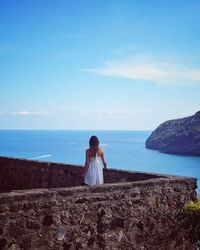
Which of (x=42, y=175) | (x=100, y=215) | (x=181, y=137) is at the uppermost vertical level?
(x=181, y=137)

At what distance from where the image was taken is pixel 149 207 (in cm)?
668

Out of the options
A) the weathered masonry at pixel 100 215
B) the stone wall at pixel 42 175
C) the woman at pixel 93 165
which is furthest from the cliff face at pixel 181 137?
the weathered masonry at pixel 100 215

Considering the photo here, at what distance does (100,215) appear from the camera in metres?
6.08

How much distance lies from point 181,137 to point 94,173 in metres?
135

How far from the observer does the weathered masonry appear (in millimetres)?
5320

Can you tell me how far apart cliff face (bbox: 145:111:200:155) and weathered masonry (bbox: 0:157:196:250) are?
12967cm

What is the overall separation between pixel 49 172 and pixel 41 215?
381cm

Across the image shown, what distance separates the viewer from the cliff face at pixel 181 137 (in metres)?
136

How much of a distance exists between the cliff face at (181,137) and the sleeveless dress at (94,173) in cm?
12945

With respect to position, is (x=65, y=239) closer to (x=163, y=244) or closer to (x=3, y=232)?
(x=3, y=232)

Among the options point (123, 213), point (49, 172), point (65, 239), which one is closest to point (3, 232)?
point (65, 239)

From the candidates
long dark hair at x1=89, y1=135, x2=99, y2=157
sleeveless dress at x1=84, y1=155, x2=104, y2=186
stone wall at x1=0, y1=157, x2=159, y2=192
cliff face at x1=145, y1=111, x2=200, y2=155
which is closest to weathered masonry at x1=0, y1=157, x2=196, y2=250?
stone wall at x1=0, y1=157, x2=159, y2=192

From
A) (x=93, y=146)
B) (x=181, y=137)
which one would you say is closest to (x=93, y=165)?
(x=93, y=146)

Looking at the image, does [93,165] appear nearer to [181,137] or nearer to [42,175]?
[42,175]
